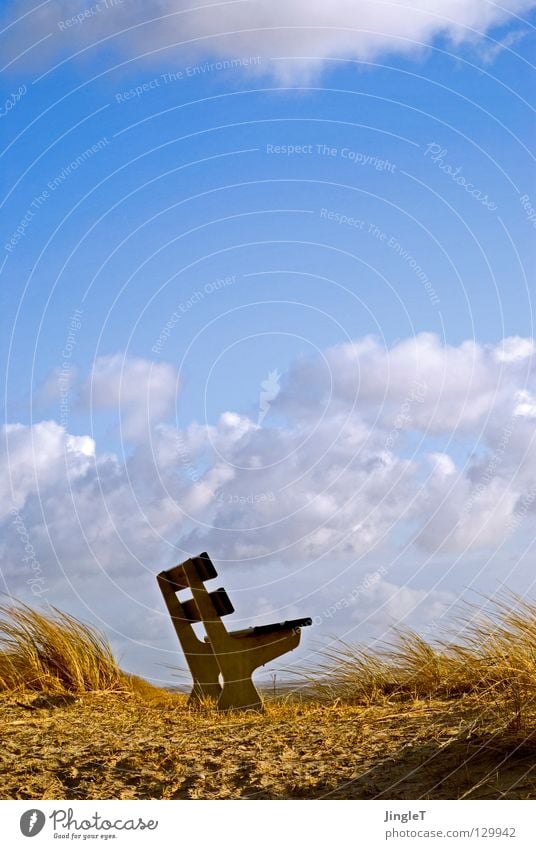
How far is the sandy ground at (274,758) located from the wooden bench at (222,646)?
2.64 ft

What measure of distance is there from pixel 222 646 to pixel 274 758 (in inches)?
88.9

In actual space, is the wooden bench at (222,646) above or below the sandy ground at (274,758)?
above

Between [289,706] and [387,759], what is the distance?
A: 247 centimetres

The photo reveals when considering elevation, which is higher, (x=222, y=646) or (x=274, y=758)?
(x=222, y=646)

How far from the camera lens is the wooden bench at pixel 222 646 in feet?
25.4

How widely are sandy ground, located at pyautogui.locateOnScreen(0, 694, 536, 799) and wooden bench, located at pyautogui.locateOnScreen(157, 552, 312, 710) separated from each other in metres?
0.80

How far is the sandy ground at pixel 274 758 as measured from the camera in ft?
16.7

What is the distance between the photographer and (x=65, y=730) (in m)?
6.58

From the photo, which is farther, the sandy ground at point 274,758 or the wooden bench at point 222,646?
the wooden bench at point 222,646

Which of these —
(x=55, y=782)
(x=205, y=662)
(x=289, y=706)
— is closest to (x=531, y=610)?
(x=289, y=706)

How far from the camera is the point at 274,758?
18.3ft

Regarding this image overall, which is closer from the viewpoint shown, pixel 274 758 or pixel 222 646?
pixel 274 758
